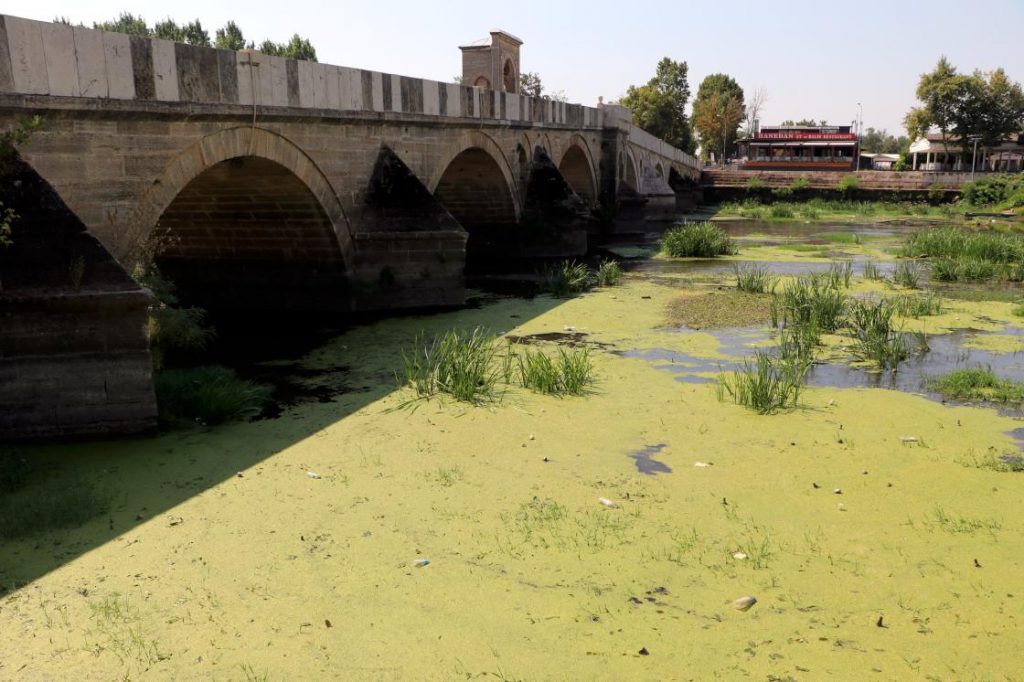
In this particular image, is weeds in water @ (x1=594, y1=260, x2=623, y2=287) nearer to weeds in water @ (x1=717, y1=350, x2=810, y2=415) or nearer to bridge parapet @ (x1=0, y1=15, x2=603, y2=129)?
bridge parapet @ (x1=0, y1=15, x2=603, y2=129)

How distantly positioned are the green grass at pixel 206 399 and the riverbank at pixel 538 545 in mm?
191

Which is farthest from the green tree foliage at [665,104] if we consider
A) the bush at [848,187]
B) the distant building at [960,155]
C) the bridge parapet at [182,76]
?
the bridge parapet at [182,76]

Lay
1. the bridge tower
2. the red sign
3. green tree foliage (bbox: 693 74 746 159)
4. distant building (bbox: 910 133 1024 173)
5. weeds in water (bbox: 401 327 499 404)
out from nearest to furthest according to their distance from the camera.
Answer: weeds in water (bbox: 401 327 499 404) < the bridge tower < the red sign < distant building (bbox: 910 133 1024 173) < green tree foliage (bbox: 693 74 746 159)

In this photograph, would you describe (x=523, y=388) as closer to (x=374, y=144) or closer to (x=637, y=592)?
(x=637, y=592)

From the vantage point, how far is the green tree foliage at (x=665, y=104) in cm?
5456

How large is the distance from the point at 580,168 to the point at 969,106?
3336 cm

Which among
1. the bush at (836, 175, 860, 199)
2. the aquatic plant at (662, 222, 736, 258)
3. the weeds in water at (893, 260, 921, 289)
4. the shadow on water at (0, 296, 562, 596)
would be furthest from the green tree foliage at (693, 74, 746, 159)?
the shadow on water at (0, 296, 562, 596)

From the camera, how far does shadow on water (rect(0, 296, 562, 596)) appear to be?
4.80 m

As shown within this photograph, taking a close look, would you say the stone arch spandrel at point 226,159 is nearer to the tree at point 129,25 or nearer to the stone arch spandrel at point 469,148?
the stone arch spandrel at point 469,148

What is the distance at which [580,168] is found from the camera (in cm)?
2403

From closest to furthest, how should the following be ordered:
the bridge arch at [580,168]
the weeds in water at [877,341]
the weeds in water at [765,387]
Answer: the weeds in water at [765,387] < the weeds in water at [877,341] < the bridge arch at [580,168]

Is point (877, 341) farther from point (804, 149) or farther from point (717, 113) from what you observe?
point (717, 113)

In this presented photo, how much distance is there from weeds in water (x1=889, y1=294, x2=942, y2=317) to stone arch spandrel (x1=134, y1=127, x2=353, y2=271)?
22.8 ft

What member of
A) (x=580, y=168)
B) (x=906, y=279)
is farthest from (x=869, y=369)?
(x=580, y=168)
